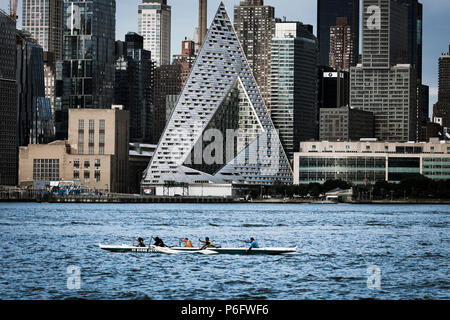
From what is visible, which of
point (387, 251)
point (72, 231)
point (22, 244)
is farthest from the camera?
point (72, 231)

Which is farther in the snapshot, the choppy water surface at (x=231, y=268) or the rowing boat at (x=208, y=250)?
the rowing boat at (x=208, y=250)

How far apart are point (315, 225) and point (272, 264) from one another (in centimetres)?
6056

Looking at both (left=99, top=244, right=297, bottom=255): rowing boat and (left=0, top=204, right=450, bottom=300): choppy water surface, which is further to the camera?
(left=99, top=244, right=297, bottom=255): rowing boat

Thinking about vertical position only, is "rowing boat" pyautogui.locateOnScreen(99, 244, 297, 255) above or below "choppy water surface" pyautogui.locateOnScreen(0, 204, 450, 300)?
above

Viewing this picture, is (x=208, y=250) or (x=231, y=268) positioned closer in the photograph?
(x=231, y=268)

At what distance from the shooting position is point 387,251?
8250 cm

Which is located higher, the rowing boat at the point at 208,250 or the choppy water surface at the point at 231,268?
the rowing boat at the point at 208,250

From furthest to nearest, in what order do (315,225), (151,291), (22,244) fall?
(315,225), (22,244), (151,291)

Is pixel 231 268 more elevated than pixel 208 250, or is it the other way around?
pixel 208 250
